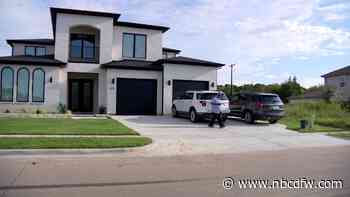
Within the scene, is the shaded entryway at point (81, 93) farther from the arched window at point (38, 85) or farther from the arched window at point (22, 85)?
the arched window at point (22, 85)

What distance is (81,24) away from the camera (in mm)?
26812

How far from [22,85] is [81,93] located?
513 cm

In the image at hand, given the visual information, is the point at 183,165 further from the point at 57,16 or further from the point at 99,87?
the point at 57,16

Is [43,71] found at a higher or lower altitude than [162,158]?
higher

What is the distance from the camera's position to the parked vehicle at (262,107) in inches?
839

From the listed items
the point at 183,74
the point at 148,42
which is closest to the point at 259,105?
the point at 183,74

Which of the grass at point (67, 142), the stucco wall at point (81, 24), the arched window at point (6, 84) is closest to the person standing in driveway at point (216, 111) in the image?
the grass at point (67, 142)

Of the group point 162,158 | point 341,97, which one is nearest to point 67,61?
point 162,158

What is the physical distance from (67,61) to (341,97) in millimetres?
41935

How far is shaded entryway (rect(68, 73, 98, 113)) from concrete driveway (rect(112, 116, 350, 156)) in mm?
10235

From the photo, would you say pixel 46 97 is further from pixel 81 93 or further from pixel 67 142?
pixel 67 142

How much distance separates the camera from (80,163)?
9.82 metres

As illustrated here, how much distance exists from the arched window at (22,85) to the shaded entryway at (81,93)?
4119 mm

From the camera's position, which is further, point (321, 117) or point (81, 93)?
point (81, 93)
